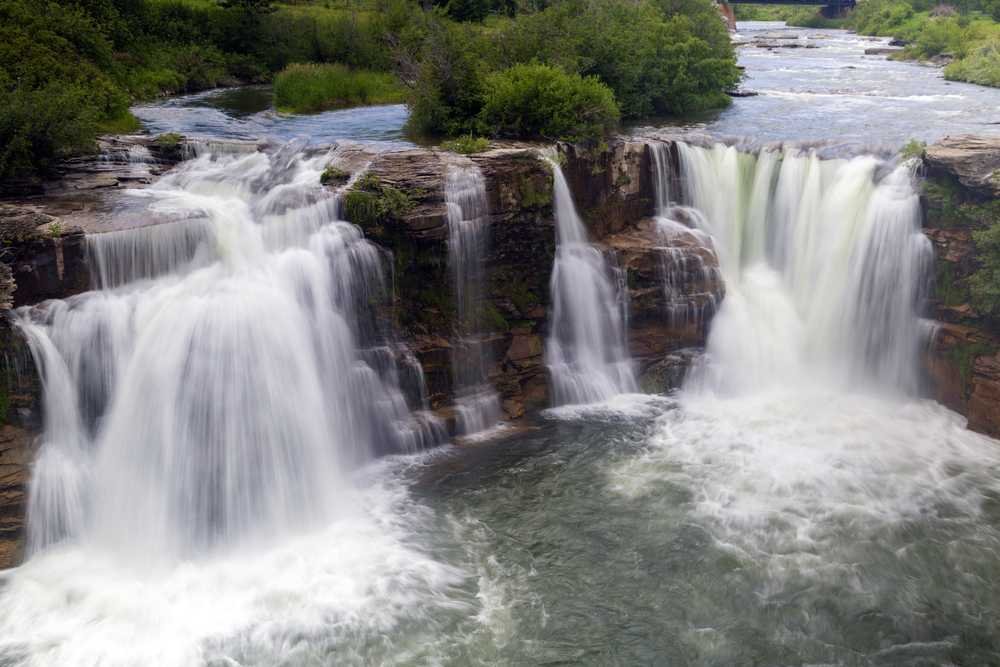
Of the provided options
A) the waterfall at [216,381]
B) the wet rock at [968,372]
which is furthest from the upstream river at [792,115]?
the waterfall at [216,381]

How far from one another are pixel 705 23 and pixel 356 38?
12601 mm

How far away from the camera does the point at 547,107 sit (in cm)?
1744

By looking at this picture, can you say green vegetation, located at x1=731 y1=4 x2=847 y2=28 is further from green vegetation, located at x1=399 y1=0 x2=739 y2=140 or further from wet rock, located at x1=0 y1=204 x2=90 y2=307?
wet rock, located at x1=0 y1=204 x2=90 y2=307

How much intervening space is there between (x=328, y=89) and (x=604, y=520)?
1808 centimetres

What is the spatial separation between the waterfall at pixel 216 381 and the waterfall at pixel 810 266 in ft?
23.7

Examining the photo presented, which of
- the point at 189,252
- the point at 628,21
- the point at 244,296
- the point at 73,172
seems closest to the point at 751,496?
the point at 244,296

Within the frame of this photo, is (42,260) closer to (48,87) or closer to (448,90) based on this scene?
(48,87)

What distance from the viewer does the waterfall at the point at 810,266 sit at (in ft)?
52.4

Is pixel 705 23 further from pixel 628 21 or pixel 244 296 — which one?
pixel 244 296

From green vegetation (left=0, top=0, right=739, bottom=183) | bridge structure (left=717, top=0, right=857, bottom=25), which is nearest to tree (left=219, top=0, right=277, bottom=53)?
green vegetation (left=0, top=0, right=739, bottom=183)

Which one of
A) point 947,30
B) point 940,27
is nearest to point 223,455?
point 947,30

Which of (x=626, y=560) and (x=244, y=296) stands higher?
(x=244, y=296)

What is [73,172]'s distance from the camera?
604 inches

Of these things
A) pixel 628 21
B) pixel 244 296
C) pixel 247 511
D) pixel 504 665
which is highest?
pixel 628 21
